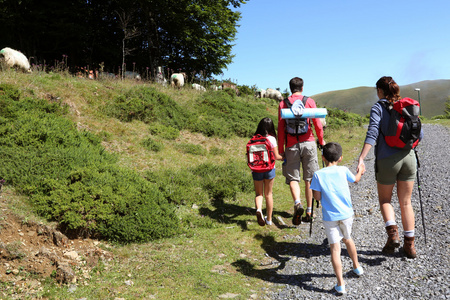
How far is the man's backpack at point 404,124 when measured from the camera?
4.02 m

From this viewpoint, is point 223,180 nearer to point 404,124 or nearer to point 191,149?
point 191,149

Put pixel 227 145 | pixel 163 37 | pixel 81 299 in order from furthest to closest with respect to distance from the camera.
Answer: pixel 163 37, pixel 227 145, pixel 81 299

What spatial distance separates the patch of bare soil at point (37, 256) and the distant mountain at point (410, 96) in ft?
420

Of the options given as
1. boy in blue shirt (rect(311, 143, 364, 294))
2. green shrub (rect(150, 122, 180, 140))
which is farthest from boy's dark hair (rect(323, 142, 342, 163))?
green shrub (rect(150, 122, 180, 140))

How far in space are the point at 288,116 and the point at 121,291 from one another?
11.3ft

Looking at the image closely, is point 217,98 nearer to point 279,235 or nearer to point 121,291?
point 279,235

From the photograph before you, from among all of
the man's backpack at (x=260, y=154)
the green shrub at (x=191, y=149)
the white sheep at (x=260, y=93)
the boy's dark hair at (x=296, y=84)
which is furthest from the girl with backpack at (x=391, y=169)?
the white sheep at (x=260, y=93)

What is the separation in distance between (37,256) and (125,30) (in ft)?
48.6

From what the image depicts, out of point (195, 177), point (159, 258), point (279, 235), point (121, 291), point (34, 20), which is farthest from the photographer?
point (34, 20)

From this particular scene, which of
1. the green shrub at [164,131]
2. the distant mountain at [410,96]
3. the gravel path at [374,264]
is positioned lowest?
the gravel path at [374,264]

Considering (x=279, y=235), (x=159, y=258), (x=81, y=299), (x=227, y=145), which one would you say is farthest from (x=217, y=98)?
(x=81, y=299)

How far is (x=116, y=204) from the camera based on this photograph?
17.2 feet

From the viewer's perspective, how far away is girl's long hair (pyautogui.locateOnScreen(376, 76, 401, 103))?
4.29 metres

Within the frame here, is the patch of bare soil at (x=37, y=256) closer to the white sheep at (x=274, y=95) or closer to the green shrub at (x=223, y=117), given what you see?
the green shrub at (x=223, y=117)
